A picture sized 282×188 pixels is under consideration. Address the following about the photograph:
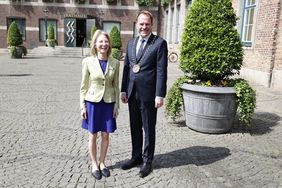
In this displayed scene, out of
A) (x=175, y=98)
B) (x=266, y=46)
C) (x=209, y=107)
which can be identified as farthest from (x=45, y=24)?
(x=209, y=107)

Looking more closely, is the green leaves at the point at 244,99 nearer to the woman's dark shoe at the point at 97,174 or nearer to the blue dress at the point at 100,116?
the blue dress at the point at 100,116

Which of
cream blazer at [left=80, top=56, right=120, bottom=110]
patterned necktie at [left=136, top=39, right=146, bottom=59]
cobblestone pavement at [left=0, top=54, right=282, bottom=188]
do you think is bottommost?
cobblestone pavement at [left=0, top=54, right=282, bottom=188]

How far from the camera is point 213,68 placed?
5297 millimetres

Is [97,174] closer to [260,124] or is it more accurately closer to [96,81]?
[96,81]

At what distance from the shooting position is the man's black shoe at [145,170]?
12.2 ft

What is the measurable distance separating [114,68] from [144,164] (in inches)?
50.0

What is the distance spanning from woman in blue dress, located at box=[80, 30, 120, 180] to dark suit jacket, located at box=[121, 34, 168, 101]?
9.1 inches

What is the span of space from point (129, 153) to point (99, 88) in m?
1.35

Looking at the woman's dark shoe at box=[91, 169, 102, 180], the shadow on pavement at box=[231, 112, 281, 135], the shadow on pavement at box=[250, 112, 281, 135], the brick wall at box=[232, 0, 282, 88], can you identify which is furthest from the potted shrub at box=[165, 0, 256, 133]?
the brick wall at box=[232, 0, 282, 88]

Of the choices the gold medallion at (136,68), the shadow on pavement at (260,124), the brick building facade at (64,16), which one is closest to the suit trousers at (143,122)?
the gold medallion at (136,68)

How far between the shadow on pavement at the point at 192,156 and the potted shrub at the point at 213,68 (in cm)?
73

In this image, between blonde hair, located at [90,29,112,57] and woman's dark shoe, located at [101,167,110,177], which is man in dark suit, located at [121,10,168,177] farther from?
blonde hair, located at [90,29,112,57]

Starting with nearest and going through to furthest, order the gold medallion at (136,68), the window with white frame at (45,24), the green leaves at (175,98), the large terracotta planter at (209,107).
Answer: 1. the gold medallion at (136,68)
2. the large terracotta planter at (209,107)
3. the green leaves at (175,98)
4. the window with white frame at (45,24)

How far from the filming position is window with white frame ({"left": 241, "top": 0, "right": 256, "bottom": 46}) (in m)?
11.6
